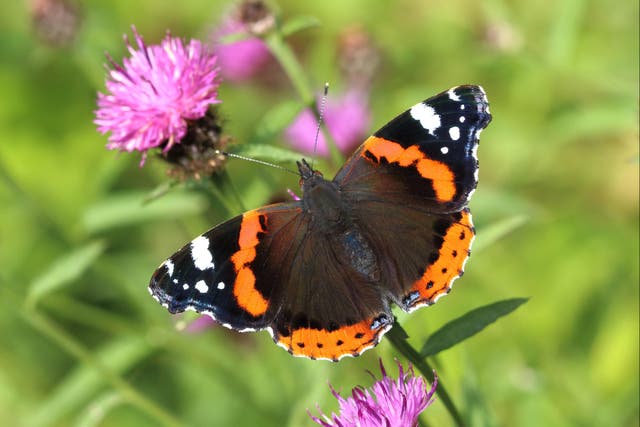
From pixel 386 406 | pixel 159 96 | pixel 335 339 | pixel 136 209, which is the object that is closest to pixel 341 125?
pixel 136 209

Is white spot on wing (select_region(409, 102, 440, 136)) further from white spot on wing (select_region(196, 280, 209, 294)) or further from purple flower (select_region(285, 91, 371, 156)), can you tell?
purple flower (select_region(285, 91, 371, 156))

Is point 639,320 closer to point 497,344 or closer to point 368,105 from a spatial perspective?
point 497,344

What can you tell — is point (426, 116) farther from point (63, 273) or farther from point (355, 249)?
point (63, 273)

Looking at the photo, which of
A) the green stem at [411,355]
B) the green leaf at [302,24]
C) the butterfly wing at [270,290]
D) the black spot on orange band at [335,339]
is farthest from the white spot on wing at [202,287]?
the green leaf at [302,24]

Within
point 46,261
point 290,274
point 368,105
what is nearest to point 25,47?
point 46,261

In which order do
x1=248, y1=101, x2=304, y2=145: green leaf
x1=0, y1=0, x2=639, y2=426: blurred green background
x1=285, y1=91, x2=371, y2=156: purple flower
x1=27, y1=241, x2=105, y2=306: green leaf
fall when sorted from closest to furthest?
1. x1=248, y1=101, x2=304, y2=145: green leaf
2. x1=27, y1=241, x2=105, y2=306: green leaf
3. x1=0, y1=0, x2=639, y2=426: blurred green background
4. x1=285, y1=91, x2=371, y2=156: purple flower

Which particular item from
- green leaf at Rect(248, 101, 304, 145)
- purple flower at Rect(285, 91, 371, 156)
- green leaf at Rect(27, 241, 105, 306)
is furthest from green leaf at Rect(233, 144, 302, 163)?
purple flower at Rect(285, 91, 371, 156)
